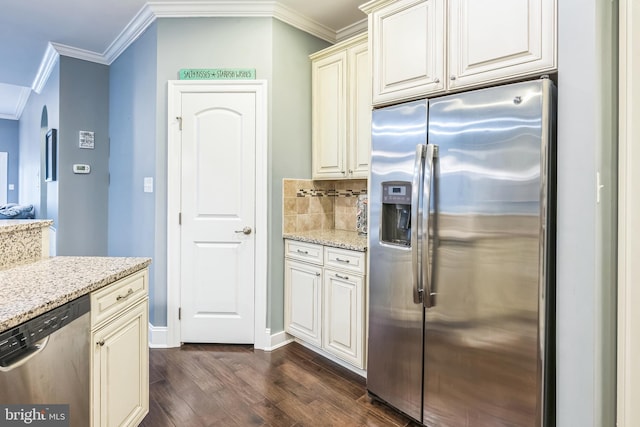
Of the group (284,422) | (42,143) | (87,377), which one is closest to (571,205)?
(284,422)

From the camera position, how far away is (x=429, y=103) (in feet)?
5.90

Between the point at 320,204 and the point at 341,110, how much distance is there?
86 centimetres

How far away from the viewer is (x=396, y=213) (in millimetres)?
2031

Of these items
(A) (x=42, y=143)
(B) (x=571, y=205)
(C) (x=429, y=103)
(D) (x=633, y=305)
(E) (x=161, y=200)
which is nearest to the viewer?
(D) (x=633, y=305)

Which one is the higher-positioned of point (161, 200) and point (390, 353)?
point (161, 200)

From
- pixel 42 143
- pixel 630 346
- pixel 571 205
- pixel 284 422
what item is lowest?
pixel 284 422

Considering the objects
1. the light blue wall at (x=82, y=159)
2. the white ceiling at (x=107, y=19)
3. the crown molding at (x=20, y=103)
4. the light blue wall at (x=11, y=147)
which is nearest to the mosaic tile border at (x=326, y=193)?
the white ceiling at (x=107, y=19)

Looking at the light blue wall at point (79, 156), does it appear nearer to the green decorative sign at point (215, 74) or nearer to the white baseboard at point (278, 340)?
the green decorative sign at point (215, 74)

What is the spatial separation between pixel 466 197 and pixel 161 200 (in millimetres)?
2330

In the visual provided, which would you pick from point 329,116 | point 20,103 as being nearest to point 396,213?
point 329,116

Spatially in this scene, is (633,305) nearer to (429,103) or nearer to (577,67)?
(577,67)

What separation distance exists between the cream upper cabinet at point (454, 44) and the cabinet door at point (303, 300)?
136 centimetres

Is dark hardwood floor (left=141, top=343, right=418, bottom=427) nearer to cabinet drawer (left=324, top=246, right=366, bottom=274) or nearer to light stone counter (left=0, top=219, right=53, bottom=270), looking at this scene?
cabinet drawer (left=324, top=246, right=366, bottom=274)

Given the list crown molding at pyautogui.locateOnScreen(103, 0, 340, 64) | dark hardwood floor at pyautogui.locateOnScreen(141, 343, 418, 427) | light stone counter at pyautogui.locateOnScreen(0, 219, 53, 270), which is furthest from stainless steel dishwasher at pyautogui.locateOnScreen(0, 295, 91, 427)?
crown molding at pyautogui.locateOnScreen(103, 0, 340, 64)
